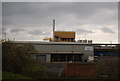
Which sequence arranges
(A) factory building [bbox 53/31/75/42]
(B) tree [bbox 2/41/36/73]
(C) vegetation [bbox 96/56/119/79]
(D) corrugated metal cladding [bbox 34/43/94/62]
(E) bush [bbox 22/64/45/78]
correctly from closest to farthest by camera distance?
(B) tree [bbox 2/41/36/73], (C) vegetation [bbox 96/56/119/79], (E) bush [bbox 22/64/45/78], (D) corrugated metal cladding [bbox 34/43/94/62], (A) factory building [bbox 53/31/75/42]

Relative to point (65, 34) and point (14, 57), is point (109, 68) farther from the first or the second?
point (65, 34)

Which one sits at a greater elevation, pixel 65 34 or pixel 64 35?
pixel 65 34

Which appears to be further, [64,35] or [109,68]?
[64,35]

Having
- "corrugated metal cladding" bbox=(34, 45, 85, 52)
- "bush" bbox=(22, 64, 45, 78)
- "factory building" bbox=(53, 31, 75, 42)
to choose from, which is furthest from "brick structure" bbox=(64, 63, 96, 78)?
"factory building" bbox=(53, 31, 75, 42)

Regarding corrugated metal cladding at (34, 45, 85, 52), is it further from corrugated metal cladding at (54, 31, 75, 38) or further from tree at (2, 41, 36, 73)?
tree at (2, 41, 36, 73)

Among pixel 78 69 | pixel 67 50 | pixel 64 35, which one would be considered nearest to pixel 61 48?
pixel 67 50

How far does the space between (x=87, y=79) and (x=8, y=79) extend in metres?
6.05

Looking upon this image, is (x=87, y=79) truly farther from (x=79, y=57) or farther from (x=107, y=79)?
(x=79, y=57)

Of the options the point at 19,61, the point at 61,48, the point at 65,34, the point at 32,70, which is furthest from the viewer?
the point at 65,34

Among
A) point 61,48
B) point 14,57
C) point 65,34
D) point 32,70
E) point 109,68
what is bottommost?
point 32,70

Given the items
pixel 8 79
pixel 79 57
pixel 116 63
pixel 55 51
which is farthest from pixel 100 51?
pixel 8 79

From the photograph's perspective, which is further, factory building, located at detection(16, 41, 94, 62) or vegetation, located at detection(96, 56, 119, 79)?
factory building, located at detection(16, 41, 94, 62)

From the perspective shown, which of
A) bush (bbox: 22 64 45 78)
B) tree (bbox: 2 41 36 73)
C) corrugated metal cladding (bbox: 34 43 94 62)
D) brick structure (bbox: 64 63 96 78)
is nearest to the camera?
tree (bbox: 2 41 36 73)

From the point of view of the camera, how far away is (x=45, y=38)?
35250 mm
